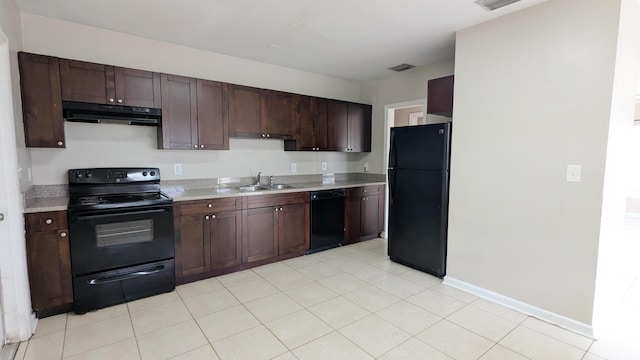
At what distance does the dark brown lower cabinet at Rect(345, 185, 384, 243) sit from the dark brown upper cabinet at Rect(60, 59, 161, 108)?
2738 mm

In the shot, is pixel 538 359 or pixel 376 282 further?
pixel 376 282

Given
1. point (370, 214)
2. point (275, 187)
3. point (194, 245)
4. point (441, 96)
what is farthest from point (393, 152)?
point (194, 245)

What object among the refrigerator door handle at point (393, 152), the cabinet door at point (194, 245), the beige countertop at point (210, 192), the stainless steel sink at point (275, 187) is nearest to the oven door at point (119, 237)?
the cabinet door at point (194, 245)

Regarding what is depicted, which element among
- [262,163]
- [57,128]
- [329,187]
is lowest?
[329,187]

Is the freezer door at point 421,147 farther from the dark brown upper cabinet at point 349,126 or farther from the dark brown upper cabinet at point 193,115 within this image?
the dark brown upper cabinet at point 193,115

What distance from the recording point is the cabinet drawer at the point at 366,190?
4.46 m

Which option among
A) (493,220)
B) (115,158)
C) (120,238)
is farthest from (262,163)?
(493,220)

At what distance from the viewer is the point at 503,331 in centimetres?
237

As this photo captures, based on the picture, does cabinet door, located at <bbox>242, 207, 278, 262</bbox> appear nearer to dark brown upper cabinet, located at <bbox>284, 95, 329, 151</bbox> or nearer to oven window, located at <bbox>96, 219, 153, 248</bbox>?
oven window, located at <bbox>96, 219, 153, 248</bbox>

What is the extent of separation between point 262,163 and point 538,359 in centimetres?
348

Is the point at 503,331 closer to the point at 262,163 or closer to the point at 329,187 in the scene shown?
the point at 329,187

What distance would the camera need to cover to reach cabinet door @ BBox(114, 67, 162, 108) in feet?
9.64

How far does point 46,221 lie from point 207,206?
126cm

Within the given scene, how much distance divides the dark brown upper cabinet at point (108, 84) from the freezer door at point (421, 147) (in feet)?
8.74
